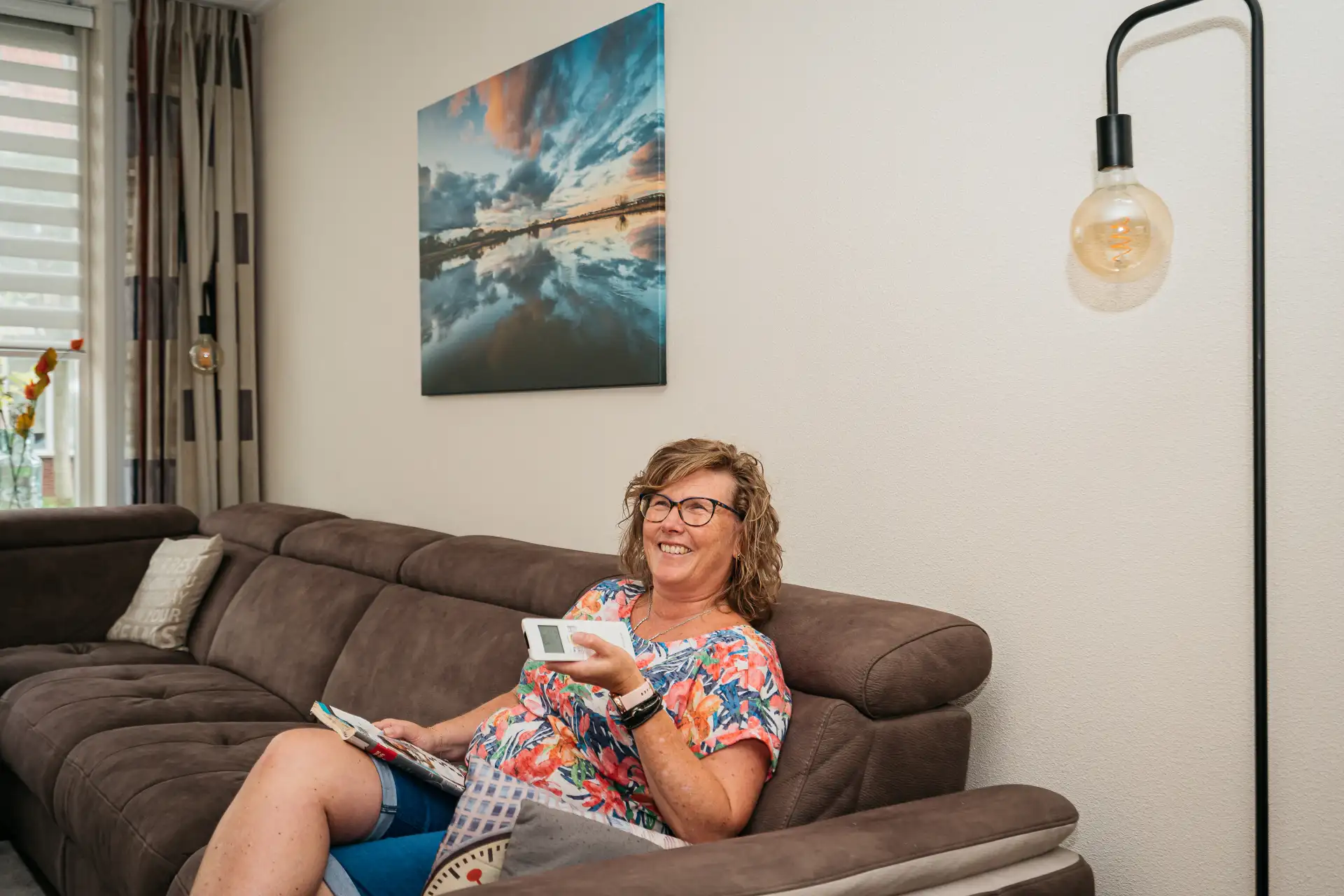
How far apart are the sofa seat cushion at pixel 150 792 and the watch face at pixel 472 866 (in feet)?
2.26

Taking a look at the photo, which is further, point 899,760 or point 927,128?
point 927,128

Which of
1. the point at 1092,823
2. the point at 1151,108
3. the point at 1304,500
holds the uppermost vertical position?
the point at 1151,108

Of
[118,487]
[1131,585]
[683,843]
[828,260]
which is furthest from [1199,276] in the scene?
[118,487]

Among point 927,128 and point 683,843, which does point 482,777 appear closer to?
point 683,843

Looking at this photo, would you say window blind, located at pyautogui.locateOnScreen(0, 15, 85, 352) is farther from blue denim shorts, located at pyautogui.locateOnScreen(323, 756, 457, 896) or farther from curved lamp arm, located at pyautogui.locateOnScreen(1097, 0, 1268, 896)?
curved lamp arm, located at pyautogui.locateOnScreen(1097, 0, 1268, 896)

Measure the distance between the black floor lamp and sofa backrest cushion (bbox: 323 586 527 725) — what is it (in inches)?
51.9

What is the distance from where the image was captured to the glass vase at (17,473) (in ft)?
14.0

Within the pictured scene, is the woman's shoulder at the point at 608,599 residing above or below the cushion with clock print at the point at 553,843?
above

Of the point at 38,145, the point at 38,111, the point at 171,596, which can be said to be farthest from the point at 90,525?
the point at 38,111

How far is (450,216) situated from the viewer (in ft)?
10.8

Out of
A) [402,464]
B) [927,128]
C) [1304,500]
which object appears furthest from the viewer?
[402,464]

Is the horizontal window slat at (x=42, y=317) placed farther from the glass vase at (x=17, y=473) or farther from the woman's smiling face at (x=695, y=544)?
the woman's smiling face at (x=695, y=544)

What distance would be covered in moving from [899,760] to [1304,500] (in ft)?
2.12

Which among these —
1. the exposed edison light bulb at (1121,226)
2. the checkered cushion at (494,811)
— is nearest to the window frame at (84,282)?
the checkered cushion at (494,811)
